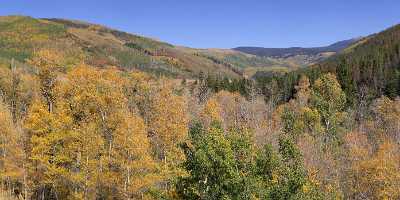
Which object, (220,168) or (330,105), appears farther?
(330,105)

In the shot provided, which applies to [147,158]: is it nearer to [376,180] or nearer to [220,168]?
[220,168]

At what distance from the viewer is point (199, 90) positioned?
177 m

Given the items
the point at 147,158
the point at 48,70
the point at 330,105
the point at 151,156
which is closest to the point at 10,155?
the point at 48,70

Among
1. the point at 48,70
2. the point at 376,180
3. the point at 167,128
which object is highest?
the point at 48,70

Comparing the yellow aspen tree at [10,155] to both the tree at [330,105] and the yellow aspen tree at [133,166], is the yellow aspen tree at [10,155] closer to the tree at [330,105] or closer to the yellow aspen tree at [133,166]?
the yellow aspen tree at [133,166]

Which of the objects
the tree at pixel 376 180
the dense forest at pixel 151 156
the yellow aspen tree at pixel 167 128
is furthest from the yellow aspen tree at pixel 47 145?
the tree at pixel 376 180

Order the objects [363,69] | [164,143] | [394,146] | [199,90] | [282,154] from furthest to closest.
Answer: [363,69] → [199,90] → [394,146] → [164,143] → [282,154]

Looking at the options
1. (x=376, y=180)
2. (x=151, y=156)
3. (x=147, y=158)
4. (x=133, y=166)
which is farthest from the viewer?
(x=151, y=156)

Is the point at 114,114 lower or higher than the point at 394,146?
higher

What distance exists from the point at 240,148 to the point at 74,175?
2493cm

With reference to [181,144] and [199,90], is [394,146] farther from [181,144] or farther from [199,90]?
[199,90]

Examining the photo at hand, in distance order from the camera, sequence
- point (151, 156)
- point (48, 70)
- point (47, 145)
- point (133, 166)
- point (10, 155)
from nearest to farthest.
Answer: point (133, 166)
point (47, 145)
point (10, 155)
point (151, 156)
point (48, 70)

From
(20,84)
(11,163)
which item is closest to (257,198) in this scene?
(11,163)

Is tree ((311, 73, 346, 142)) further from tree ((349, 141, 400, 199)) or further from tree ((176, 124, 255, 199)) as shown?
tree ((176, 124, 255, 199))
